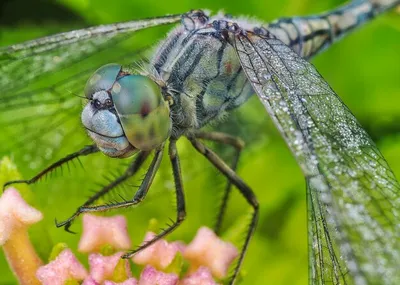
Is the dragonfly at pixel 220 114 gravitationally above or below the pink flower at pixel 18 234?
above

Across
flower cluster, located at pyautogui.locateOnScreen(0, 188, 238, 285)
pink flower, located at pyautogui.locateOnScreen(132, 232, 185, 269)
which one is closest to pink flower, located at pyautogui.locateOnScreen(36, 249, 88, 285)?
flower cluster, located at pyautogui.locateOnScreen(0, 188, 238, 285)

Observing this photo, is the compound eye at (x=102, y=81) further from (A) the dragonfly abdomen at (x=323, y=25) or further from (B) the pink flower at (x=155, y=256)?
(A) the dragonfly abdomen at (x=323, y=25)

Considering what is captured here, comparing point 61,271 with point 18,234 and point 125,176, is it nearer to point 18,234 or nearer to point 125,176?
point 18,234

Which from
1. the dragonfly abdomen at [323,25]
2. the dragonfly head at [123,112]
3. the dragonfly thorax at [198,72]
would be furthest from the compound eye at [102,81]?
the dragonfly abdomen at [323,25]

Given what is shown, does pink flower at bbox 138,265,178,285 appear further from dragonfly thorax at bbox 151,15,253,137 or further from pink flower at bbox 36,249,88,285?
dragonfly thorax at bbox 151,15,253,137

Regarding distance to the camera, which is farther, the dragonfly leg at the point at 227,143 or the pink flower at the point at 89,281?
the dragonfly leg at the point at 227,143

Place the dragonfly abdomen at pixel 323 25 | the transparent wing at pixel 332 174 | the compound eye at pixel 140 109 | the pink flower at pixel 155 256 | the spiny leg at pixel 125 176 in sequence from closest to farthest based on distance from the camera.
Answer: the transparent wing at pixel 332 174 < the compound eye at pixel 140 109 < the pink flower at pixel 155 256 < the spiny leg at pixel 125 176 < the dragonfly abdomen at pixel 323 25

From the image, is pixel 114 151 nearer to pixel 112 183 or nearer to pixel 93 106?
pixel 93 106
